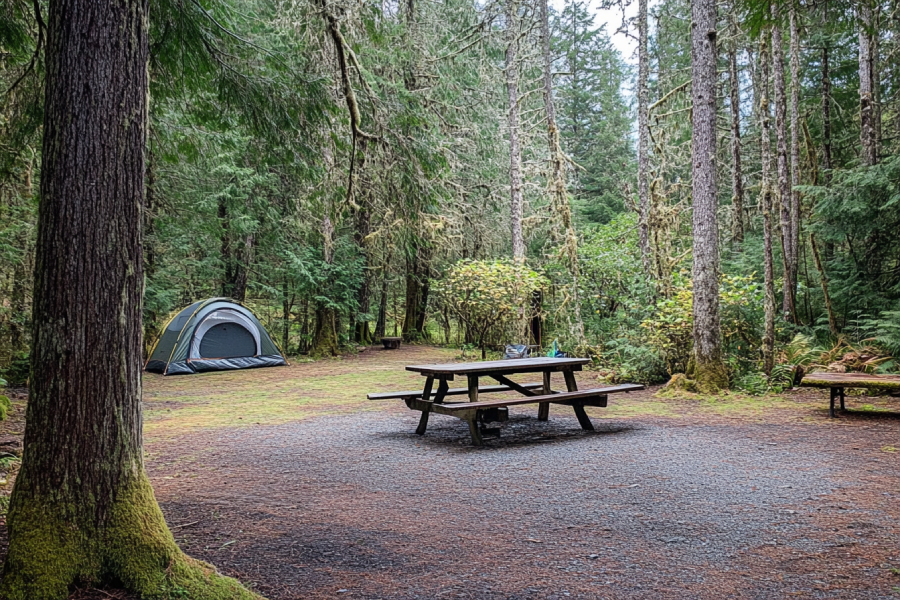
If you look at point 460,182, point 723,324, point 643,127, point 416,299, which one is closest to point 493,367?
point 723,324

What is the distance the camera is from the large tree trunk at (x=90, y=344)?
262 centimetres

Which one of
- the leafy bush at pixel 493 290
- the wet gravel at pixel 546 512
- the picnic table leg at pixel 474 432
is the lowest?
the wet gravel at pixel 546 512

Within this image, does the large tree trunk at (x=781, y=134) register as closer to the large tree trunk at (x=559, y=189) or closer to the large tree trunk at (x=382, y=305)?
the large tree trunk at (x=559, y=189)

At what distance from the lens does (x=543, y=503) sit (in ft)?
14.0

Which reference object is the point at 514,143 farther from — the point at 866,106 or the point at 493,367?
the point at 493,367

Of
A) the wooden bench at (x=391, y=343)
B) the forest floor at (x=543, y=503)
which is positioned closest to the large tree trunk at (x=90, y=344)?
the forest floor at (x=543, y=503)

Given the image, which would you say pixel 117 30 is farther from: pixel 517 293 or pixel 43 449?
pixel 517 293

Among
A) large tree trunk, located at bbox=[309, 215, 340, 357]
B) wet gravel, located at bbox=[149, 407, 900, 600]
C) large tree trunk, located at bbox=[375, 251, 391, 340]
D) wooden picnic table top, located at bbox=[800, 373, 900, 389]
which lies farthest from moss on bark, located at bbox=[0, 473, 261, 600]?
large tree trunk, located at bbox=[375, 251, 391, 340]

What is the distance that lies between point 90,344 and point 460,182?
18823 millimetres

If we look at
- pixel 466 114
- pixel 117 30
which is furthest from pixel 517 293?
pixel 117 30

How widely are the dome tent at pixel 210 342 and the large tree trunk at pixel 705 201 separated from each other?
993cm

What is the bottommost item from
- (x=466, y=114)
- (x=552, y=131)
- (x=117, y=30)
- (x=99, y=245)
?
(x=99, y=245)

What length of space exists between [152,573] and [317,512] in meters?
1.50

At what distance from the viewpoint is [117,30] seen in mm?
2801
